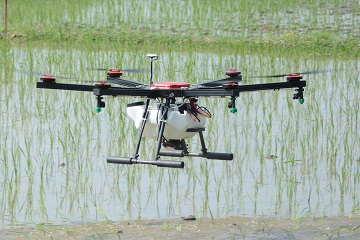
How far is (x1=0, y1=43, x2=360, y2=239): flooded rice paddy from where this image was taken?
20.3ft

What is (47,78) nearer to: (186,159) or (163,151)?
(163,151)

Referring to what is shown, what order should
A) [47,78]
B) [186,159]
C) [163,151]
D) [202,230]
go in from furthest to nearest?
[186,159], [202,230], [163,151], [47,78]

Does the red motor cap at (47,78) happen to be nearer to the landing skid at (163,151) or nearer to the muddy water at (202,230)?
the landing skid at (163,151)

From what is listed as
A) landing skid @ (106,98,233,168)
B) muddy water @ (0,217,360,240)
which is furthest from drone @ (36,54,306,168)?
muddy water @ (0,217,360,240)

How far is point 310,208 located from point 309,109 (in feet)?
8.22

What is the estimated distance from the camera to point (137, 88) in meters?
5.02

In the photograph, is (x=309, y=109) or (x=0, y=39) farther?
(x=0, y=39)

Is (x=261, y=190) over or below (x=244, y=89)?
below

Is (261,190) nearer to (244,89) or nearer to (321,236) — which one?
(321,236)

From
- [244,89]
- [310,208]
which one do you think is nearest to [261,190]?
[310,208]

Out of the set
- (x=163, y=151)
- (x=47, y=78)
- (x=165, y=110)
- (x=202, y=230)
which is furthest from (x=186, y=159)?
(x=47, y=78)

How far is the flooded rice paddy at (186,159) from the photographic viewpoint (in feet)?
20.3

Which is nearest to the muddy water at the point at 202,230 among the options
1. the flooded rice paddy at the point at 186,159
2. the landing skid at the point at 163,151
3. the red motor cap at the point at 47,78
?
the flooded rice paddy at the point at 186,159

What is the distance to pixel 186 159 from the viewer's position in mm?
7188
